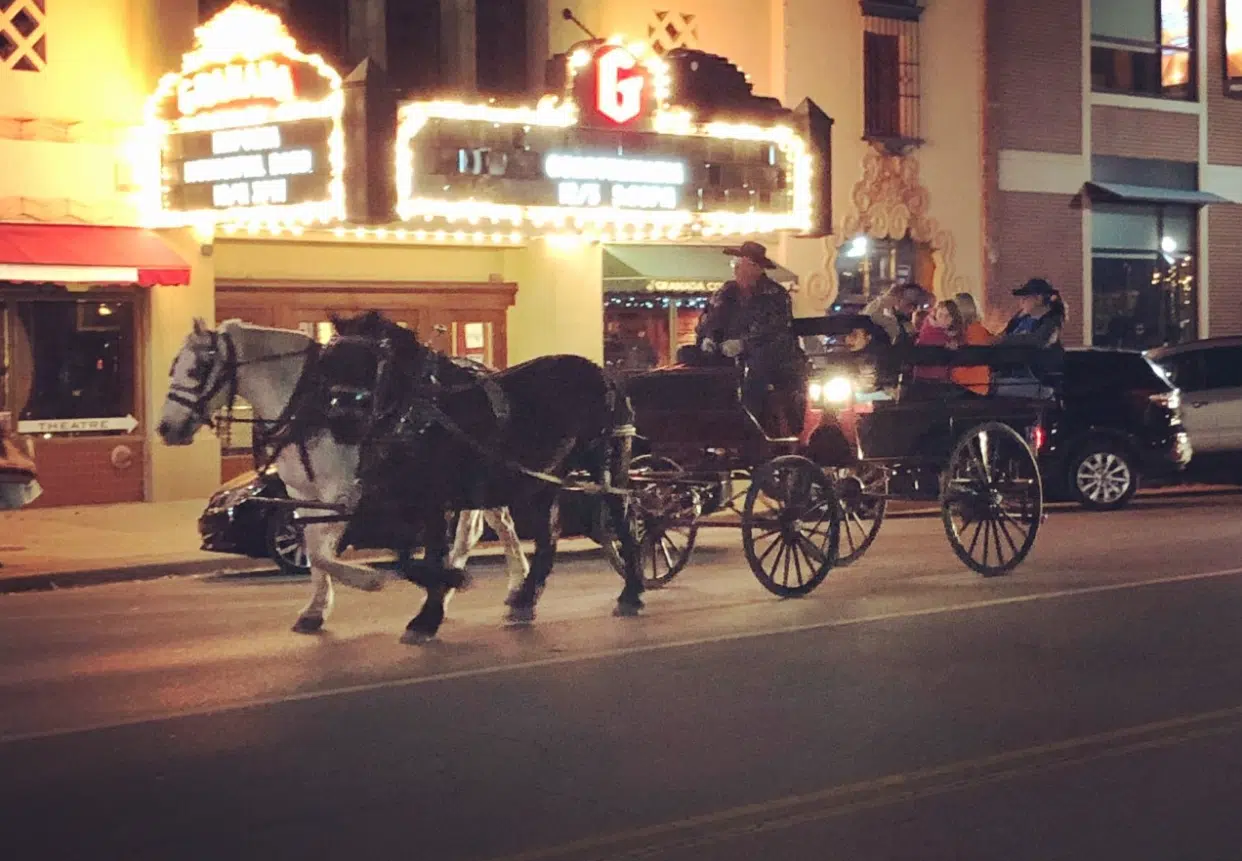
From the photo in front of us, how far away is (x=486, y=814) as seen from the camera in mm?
6664

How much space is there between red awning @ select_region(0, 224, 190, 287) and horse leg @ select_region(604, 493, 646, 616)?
915 cm

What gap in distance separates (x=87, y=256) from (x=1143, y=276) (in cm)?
1764

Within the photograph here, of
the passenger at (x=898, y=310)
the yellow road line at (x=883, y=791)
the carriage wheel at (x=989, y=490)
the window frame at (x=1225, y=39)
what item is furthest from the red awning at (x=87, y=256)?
the window frame at (x=1225, y=39)

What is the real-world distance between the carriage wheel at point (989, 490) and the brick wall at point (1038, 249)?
1407 centimetres

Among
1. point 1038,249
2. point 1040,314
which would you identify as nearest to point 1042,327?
point 1040,314

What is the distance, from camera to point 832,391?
14.0 m

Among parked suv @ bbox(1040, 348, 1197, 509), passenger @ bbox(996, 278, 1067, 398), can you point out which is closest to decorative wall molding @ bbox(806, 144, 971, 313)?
parked suv @ bbox(1040, 348, 1197, 509)

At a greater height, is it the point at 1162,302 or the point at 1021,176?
the point at 1021,176

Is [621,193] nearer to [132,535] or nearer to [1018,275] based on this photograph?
[132,535]

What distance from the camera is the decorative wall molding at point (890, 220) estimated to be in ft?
84.2

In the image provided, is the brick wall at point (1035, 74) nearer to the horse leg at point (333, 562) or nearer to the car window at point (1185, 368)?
the car window at point (1185, 368)

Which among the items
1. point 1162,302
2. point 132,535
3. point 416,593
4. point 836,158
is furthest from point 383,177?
point 1162,302

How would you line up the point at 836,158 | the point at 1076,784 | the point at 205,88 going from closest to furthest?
1. the point at 1076,784
2. the point at 205,88
3. the point at 836,158

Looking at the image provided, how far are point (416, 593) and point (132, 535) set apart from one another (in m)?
5.40
